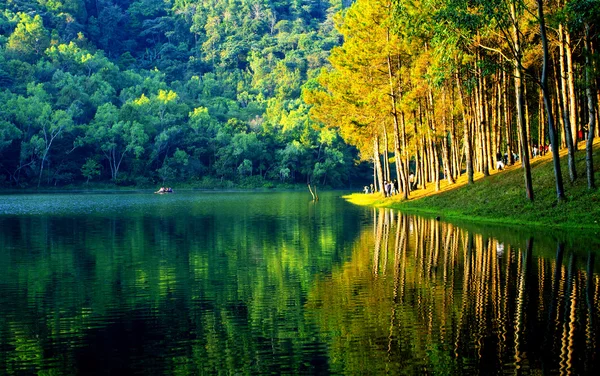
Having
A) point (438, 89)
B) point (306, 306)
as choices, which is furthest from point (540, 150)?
point (306, 306)

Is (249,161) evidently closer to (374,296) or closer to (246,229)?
→ (246,229)

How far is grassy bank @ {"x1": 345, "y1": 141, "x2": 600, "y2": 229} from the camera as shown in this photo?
3055cm

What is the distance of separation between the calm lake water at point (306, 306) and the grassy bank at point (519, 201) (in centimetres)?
264

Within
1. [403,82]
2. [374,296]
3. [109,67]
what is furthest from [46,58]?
[374,296]

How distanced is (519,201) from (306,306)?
22.5m

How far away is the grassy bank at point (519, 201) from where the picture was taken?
30547 millimetres

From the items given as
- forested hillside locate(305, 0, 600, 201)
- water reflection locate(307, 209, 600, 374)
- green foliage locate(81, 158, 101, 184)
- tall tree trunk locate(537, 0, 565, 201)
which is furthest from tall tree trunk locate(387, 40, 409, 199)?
green foliage locate(81, 158, 101, 184)

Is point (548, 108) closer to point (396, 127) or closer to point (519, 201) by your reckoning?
point (519, 201)

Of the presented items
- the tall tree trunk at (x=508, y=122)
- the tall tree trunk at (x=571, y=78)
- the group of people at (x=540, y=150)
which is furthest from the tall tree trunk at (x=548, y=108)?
the group of people at (x=540, y=150)

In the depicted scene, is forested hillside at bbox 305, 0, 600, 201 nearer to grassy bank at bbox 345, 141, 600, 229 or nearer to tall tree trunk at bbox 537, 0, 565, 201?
grassy bank at bbox 345, 141, 600, 229

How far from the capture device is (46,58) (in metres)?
155

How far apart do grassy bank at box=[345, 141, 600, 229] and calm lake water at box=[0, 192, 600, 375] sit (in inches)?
104

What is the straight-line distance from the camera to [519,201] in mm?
35500

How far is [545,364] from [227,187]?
12481 centimetres
